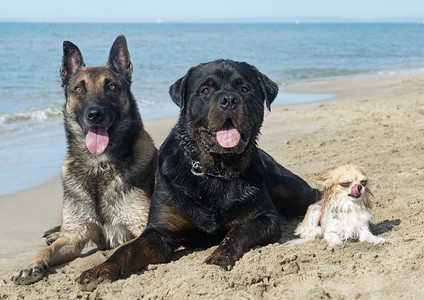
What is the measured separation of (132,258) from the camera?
429 centimetres

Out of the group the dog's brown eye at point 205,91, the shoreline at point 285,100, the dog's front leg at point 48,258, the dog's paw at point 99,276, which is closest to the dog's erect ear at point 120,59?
the dog's brown eye at point 205,91

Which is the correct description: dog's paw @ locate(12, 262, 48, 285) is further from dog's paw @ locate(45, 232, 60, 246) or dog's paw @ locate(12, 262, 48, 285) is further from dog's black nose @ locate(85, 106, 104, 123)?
dog's black nose @ locate(85, 106, 104, 123)

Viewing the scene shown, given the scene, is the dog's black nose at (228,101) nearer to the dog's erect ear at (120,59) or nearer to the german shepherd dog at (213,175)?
the german shepherd dog at (213,175)

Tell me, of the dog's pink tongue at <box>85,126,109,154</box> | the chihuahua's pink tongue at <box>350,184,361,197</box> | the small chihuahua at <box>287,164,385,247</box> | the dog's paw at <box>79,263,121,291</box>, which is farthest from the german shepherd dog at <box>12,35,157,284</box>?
the chihuahua's pink tongue at <box>350,184,361,197</box>

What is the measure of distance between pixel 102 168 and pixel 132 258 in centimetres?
122

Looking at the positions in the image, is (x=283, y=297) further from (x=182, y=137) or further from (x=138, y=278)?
(x=182, y=137)

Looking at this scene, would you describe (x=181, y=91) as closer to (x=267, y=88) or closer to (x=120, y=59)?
(x=267, y=88)

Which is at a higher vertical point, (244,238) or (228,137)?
(228,137)

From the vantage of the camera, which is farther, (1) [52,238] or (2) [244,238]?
(1) [52,238]

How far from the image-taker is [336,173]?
4770 millimetres

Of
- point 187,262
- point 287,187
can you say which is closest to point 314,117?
point 287,187

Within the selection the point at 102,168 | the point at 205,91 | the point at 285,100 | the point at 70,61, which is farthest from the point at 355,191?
the point at 285,100

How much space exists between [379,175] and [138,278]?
151 inches

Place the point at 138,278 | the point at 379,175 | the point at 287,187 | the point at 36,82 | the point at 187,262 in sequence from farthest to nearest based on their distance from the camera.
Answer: the point at 36,82, the point at 379,175, the point at 287,187, the point at 187,262, the point at 138,278
